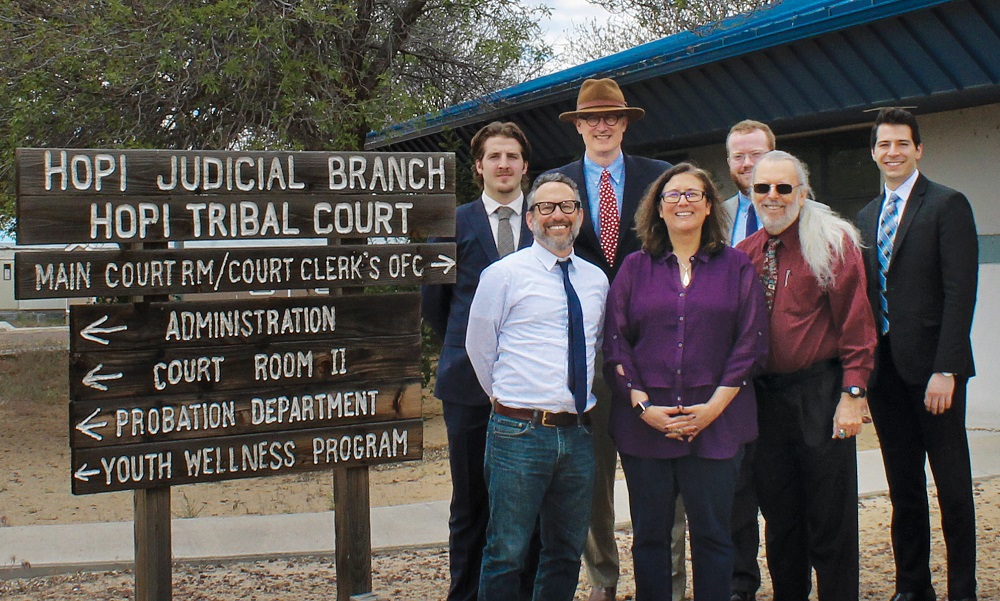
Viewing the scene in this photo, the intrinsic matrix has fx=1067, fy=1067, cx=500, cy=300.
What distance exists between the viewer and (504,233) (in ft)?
14.6

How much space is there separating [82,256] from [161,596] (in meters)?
1.35

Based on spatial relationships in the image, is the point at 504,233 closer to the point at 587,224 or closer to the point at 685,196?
the point at 587,224

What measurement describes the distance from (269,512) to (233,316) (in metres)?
3.19

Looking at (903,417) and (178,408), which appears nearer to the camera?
(178,408)

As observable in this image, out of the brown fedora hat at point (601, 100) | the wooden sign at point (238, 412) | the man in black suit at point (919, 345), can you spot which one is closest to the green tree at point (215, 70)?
the brown fedora hat at point (601, 100)

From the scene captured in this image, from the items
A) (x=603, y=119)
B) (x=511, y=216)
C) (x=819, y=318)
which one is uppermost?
(x=603, y=119)

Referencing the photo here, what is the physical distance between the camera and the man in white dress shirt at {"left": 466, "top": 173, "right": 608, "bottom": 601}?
3742 millimetres

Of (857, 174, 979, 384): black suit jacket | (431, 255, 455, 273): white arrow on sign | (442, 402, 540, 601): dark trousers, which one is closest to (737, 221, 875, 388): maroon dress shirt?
(857, 174, 979, 384): black suit jacket

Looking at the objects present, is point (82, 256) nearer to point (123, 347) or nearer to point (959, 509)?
point (123, 347)

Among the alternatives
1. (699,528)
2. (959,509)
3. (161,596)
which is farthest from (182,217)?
(959,509)

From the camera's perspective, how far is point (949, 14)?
751 cm

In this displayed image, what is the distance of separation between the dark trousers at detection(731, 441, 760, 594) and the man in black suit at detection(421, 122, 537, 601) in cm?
89

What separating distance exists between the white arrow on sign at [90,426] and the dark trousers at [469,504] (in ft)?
4.36

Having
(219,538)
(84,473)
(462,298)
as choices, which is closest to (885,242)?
(462,298)
